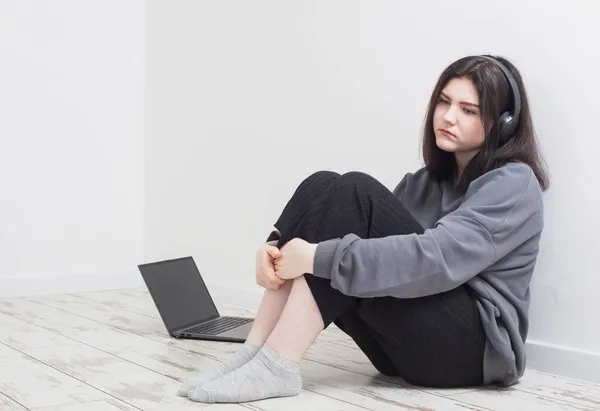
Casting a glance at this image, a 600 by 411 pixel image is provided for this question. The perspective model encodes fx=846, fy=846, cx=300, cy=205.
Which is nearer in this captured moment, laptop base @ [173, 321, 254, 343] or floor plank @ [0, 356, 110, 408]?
floor plank @ [0, 356, 110, 408]

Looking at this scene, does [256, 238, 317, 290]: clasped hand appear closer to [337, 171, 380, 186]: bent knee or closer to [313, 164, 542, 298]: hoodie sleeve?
[313, 164, 542, 298]: hoodie sleeve

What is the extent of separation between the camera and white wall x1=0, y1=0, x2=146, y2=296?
114 inches

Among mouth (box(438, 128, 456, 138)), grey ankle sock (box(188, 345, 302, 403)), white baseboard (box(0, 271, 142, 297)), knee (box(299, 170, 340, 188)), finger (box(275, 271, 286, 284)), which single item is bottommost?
white baseboard (box(0, 271, 142, 297))

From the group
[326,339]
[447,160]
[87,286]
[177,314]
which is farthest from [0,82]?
[447,160]

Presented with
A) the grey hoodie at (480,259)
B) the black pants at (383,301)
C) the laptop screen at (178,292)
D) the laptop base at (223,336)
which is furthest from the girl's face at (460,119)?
the laptop screen at (178,292)

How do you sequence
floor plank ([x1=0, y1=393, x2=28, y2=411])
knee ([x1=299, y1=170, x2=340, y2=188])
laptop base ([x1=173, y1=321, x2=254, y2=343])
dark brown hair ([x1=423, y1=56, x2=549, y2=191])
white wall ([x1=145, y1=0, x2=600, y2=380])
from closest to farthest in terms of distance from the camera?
floor plank ([x1=0, y1=393, x2=28, y2=411]) → knee ([x1=299, y1=170, x2=340, y2=188]) → dark brown hair ([x1=423, y1=56, x2=549, y2=191]) → white wall ([x1=145, y1=0, x2=600, y2=380]) → laptop base ([x1=173, y1=321, x2=254, y2=343])

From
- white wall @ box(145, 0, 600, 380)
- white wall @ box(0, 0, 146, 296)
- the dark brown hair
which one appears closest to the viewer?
the dark brown hair

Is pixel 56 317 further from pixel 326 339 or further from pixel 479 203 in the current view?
pixel 479 203

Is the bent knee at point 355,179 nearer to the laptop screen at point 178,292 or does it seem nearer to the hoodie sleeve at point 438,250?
the hoodie sleeve at point 438,250

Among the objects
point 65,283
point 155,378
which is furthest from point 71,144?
point 155,378

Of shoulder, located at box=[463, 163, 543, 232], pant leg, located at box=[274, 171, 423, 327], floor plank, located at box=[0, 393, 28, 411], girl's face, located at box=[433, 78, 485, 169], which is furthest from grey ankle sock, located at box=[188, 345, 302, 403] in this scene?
girl's face, located at box=[433, 78, 485, 169]

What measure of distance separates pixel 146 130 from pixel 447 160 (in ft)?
5.66

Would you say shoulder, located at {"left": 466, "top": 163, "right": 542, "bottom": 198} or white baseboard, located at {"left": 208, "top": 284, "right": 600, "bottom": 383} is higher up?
shoulder, located at {"left": 466, "top": 163, "right": 542, "bottom": 198}

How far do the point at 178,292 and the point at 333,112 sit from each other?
66 centimetres
